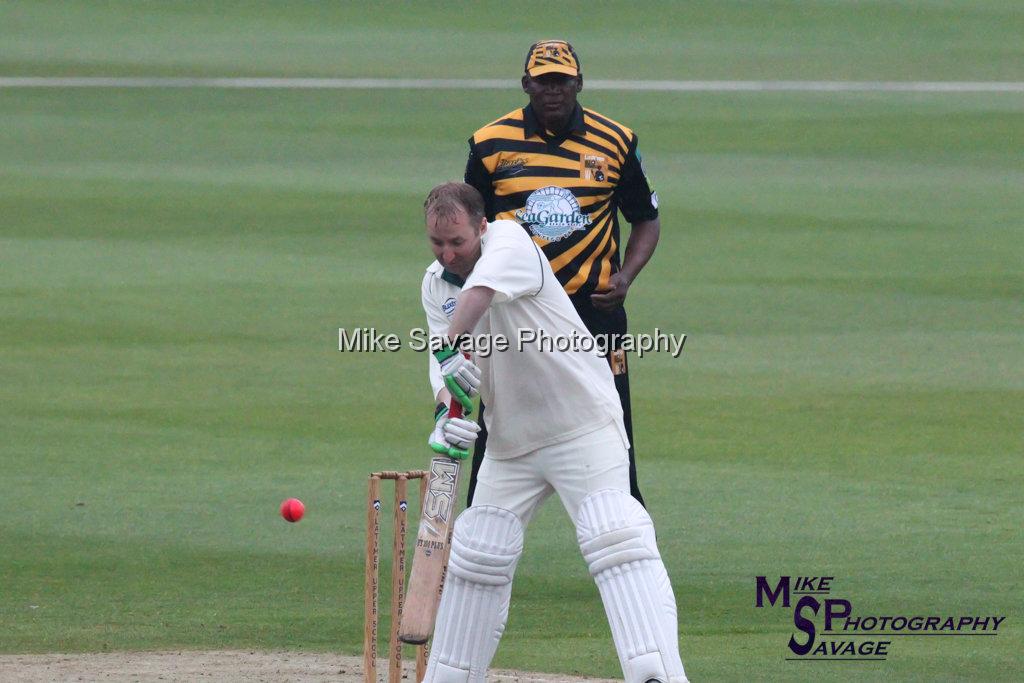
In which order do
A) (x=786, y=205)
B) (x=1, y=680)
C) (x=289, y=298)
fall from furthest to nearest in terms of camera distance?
(x=786, y=205) < (x=289, y=298) < (x=1, y=680)

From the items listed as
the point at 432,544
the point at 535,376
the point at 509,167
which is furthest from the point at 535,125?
the point at 432,544

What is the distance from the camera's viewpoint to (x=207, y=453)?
9539 millimetres

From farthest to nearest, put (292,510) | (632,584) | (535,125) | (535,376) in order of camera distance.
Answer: (292,510) < (535,125) < (535,376) < (632,584)

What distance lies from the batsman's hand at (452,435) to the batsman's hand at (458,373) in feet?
0.37

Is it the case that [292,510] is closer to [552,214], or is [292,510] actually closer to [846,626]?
[552,214]

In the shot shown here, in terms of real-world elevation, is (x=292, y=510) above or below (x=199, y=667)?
above

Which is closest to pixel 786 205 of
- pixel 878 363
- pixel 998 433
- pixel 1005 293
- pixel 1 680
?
pixel 1005 293

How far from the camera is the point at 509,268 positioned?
4996mm

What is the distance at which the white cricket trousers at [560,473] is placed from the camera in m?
5.20

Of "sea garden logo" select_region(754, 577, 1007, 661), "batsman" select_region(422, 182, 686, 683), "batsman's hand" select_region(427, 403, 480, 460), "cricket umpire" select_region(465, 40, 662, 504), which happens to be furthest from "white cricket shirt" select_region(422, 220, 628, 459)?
"sea garden logo" select_region(754, 577, 1007, 661)

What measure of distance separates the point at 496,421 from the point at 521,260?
54cm

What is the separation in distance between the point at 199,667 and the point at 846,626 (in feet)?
7.91

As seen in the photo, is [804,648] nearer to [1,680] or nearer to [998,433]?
[1,680]

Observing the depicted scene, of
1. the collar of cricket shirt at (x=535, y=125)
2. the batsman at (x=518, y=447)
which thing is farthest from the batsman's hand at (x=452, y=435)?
the collar of cricket shirt at (x=535, y=125)
